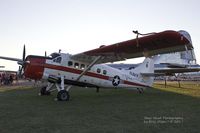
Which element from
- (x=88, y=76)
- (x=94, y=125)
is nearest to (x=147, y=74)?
(x=88, y=76)

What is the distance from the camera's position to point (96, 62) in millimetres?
14703

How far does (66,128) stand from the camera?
659 cm

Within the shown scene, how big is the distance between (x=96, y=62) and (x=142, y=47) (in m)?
2.98

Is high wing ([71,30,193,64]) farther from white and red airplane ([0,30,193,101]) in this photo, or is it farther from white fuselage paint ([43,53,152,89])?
white fuselage paint ([43,53,152,89])

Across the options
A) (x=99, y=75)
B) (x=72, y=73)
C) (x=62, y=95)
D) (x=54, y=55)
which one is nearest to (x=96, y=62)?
(x=72, y=73)

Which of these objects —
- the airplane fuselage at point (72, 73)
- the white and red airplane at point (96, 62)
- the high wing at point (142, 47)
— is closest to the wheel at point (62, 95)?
the white and red airplane at point (96, 62)

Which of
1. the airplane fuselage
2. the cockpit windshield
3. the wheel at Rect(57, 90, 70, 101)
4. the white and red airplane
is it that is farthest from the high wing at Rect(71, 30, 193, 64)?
the wheel at Rect(57, 90, 70, 101)

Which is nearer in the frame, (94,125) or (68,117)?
(94,125)

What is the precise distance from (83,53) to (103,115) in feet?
21.5

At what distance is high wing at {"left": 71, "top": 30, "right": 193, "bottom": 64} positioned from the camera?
35.9ft

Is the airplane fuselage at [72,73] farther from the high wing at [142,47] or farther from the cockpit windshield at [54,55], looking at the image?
the high wing at [142,47]

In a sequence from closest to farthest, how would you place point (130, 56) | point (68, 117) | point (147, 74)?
point (68, 117) → point (130, 56) → point (147, 74)

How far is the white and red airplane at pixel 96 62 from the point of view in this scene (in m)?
11.8

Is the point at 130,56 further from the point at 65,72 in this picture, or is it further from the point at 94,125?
the point at 94,125
